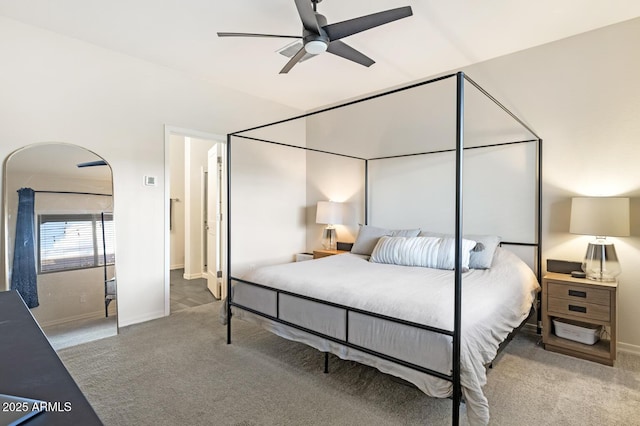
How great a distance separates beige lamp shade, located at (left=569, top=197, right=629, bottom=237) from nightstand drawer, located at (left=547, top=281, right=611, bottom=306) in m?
0.43

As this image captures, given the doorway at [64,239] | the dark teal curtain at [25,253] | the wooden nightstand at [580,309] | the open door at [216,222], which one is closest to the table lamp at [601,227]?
the wooden nightstand at [580,309]

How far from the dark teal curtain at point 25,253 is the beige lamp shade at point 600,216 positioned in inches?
178

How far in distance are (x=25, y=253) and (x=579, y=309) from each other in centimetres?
454

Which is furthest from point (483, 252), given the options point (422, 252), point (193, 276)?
point (193, 276)

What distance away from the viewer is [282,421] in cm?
184

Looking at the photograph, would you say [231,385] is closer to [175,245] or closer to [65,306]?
[65,306]

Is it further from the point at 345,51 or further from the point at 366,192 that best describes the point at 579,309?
the point at 345,51

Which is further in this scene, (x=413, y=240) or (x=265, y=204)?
(x=265, y=204)

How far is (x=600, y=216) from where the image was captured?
253 centimetres

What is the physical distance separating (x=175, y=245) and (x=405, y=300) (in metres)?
5.50

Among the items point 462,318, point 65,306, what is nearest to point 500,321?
point 462,318

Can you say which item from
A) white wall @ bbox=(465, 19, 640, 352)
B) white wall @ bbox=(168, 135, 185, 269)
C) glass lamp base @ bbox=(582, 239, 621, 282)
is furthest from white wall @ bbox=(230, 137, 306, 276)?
glass lamp base @ bbox=(582, 239, 621, 282)

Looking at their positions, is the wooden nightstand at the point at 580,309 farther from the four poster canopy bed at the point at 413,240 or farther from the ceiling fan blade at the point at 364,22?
the ceiling fan blade at the point at 364,22

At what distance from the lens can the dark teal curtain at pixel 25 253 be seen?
2735 millimetres
